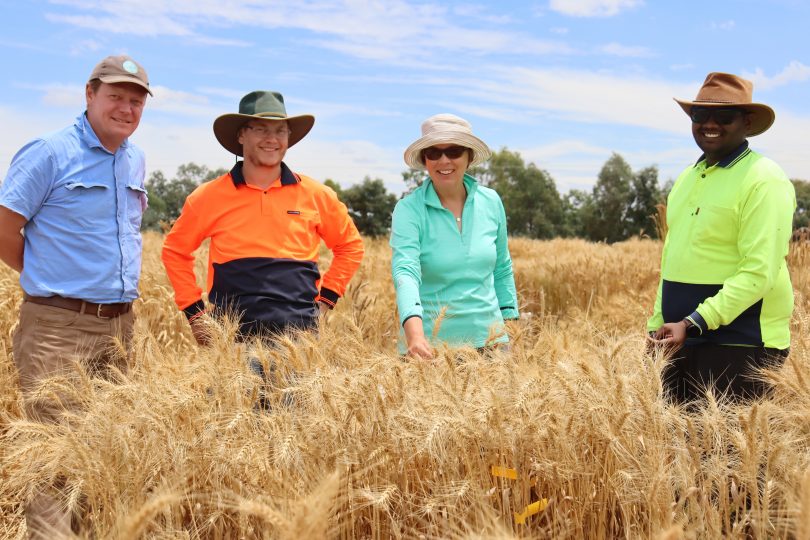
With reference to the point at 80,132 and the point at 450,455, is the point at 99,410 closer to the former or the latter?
the point at 450,455

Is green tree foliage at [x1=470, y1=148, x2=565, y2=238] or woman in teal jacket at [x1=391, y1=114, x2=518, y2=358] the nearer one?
woman in teal jacket at [x1=391, y1=114, x2=518, y2=358]

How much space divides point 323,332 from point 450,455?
3.32ft

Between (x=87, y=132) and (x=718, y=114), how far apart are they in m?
2.62

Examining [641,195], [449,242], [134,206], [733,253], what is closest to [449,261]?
[449,242]

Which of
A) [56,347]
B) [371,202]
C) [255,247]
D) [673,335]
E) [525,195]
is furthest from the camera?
[525,195]

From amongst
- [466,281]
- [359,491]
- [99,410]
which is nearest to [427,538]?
[359,491]

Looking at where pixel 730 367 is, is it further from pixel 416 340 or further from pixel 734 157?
pixel 416 340

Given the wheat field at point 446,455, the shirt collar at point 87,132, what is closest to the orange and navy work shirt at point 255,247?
the shirt collar at point 87,132

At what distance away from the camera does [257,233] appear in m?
3.18

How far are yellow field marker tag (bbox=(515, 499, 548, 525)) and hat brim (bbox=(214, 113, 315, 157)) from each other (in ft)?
6.78

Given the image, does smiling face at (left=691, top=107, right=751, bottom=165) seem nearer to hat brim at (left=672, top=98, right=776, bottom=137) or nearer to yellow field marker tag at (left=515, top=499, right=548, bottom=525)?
hat brim at (left=672, top=98, right=776, bottom=137)

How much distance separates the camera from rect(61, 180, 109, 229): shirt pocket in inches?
114

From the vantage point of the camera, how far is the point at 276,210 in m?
3.23

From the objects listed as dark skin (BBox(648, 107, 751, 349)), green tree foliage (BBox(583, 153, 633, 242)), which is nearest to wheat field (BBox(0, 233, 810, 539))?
dark skin (BBox(648, 107, 751, 349))
